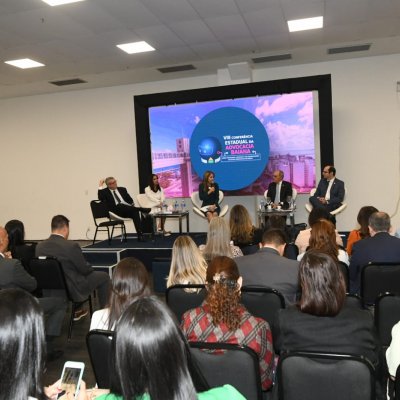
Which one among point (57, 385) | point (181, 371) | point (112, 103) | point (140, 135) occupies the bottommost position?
point (57, 385)

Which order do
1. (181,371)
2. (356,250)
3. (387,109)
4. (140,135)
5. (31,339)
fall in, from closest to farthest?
1. (181,371)
2. (31,339)
3. (356,250)
4. (387,109)
5. (140,135)

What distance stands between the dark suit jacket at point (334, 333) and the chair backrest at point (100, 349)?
85cm

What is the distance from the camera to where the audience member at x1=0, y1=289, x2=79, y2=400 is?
1086 mm

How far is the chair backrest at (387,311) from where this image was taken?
8.05ft

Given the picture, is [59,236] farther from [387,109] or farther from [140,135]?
[387,109]

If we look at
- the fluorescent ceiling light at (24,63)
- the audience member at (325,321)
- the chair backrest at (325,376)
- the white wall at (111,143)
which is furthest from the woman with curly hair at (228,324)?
the white wall at (111,143)

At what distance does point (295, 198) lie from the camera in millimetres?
8133

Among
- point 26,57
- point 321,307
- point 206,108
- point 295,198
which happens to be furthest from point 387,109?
point 321,307

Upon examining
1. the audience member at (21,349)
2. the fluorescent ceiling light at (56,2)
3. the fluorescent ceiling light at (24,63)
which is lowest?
the audience member at (21,349)

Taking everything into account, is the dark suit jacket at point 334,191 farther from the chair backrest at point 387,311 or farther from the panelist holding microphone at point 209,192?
the chair backrest at point 387,311

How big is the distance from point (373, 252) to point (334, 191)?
424 centimetres

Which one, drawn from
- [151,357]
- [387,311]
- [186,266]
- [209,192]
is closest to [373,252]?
[387,311]

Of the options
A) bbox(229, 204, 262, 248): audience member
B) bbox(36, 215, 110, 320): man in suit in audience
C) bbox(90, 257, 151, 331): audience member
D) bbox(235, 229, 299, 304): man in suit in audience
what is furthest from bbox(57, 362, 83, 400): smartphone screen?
bbox(229, 204, 262, 248): audience member

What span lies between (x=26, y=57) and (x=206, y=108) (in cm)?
347
